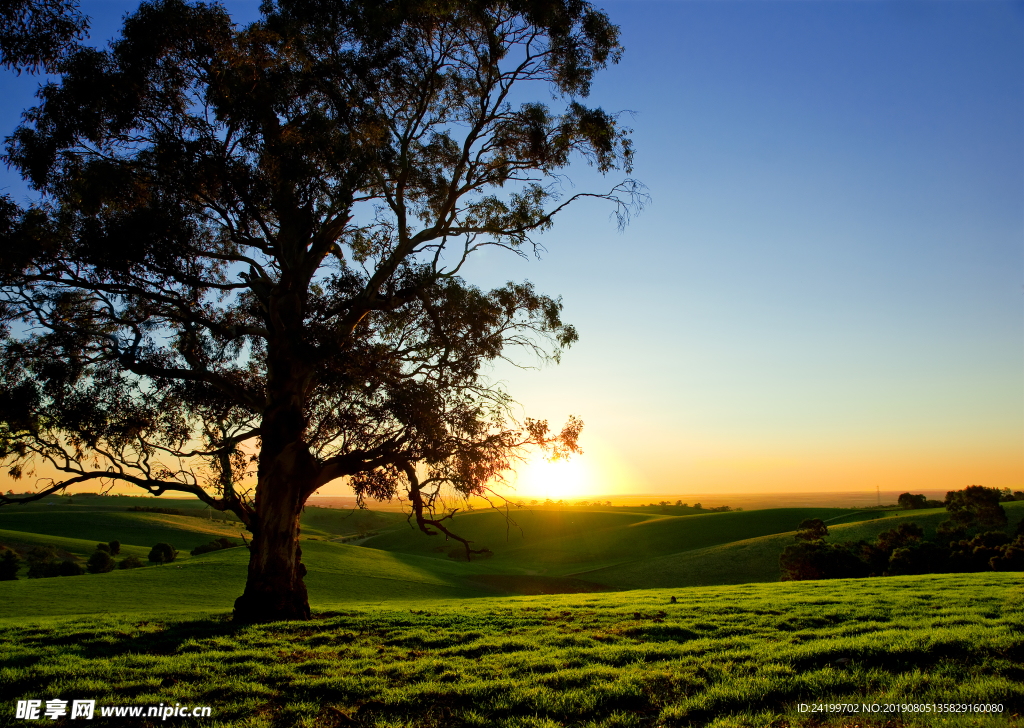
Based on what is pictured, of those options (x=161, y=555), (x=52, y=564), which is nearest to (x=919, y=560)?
(x=52, y=564)

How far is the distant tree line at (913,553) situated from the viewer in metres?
30.6

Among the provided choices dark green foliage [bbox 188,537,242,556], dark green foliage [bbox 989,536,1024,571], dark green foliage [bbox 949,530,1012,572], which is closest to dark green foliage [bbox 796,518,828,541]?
dark green foliage [bbox 949,530,1012,572]

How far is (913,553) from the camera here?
3281 cm

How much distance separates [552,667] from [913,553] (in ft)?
111

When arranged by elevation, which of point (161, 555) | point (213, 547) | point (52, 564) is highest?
point (52, 564)

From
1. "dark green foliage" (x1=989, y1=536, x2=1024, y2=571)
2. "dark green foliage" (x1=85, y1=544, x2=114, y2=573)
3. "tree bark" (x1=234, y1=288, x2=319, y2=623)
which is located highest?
"tree bark" (x1=234, y1=288, x2=319, y2=623)

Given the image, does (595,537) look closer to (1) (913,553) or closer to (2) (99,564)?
(1) (913,553)

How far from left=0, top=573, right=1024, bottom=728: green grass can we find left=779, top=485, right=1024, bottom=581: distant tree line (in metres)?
22.7

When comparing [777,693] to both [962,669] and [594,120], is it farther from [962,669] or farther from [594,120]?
[594,120]

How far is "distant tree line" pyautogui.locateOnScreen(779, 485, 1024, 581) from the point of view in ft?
100

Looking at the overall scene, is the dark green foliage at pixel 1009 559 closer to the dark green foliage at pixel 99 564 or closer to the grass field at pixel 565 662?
the grass field at pixel 565 662

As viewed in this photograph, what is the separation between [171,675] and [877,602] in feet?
50.8

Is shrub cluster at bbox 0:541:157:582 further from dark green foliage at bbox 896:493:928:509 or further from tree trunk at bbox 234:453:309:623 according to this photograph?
dark green foliage at bbox 896:493:928:509

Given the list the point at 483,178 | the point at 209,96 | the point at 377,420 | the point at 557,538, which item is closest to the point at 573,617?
the point at 377,420
